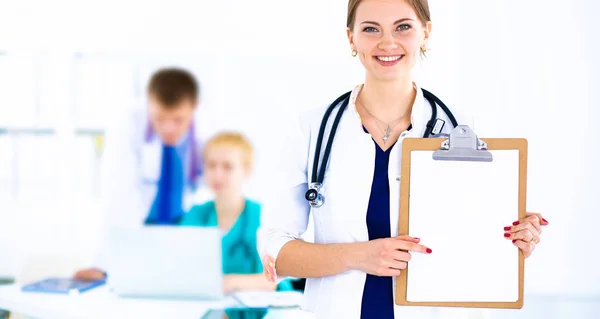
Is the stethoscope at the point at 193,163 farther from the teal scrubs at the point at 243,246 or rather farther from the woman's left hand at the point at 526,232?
the woman's left hand at the point at 526,232

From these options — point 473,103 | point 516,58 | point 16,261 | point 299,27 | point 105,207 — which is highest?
point 299,27

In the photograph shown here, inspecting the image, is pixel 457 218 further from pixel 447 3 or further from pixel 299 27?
pixel 299 27

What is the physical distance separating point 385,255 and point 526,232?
0.27 m

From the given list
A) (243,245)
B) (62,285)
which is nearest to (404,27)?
(62,285)

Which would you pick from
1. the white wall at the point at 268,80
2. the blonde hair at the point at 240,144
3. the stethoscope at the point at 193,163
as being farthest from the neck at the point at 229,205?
the white wall at the point at 268,80

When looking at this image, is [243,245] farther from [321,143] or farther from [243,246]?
[321,143]

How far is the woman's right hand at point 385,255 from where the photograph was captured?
1.17 m

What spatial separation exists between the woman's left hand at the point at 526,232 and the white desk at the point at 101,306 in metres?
0.95

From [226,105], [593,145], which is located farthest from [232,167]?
[593,145]

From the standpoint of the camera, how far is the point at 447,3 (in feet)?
12.2

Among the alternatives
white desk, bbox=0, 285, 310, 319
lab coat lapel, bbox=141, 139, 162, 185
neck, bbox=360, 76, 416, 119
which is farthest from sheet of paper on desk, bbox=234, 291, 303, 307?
lab coat lapel, bbox=141, 139, 162, 185

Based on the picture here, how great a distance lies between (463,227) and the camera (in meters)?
1.24

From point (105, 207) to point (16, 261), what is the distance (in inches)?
30.8

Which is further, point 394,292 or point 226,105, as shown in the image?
point 226,105
